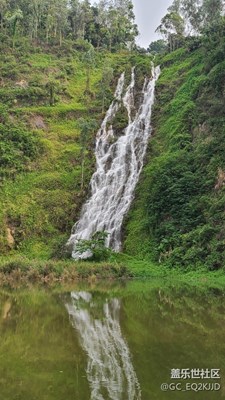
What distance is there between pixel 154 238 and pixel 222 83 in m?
17.5

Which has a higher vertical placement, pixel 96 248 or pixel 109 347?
pixel 109 347

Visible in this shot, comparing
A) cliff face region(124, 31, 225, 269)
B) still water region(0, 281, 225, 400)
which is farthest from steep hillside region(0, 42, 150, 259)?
still water region(0, 281, 225, 400)

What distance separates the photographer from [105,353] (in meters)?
9.77

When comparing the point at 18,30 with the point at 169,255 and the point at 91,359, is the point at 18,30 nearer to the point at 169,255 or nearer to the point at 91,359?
the point at 169,255

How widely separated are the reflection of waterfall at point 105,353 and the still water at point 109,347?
17 mm

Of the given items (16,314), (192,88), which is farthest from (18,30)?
(16,314)

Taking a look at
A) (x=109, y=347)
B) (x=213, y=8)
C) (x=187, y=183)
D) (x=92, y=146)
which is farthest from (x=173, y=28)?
→ (x=109, y=347)

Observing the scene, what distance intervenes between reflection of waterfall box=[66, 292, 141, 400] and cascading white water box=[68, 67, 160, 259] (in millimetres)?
17868

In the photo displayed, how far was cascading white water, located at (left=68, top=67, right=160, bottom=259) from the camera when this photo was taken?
3794 cm

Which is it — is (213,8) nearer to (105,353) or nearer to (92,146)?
(92,146)

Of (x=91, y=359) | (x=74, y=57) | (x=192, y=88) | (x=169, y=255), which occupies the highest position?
(x=74, y=57)

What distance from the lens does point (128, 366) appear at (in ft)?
28.1

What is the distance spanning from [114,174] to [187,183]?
9242mm

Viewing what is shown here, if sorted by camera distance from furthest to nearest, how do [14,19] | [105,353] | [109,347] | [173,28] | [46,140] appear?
[173,28] < [14,19] < [46,140] < [109,347] < [105,353]
